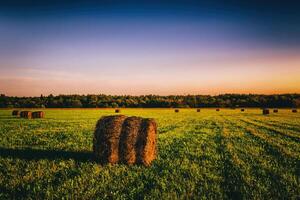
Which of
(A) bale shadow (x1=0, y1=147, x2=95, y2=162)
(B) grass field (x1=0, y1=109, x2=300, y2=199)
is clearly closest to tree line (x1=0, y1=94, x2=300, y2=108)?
(A) bale shadow (x1=0, y1=147, x2=95, y2=162)

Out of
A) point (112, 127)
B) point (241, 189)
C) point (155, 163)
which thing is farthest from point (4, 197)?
point (241, 189)

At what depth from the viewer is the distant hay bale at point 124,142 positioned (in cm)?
887

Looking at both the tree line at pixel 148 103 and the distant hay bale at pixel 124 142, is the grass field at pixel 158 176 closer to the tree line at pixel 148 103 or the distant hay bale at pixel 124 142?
the distant hay bale at pixel 124 142

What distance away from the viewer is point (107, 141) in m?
8.93

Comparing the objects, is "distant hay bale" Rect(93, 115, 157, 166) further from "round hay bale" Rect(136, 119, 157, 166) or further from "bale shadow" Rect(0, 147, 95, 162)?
"bale shadow" Rect(0, 147, 95, 162)

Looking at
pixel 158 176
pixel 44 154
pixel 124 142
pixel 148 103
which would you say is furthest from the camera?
pixel 148 103

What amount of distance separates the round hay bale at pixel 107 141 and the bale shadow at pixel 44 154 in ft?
1.74

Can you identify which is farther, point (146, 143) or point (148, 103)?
point (148, 103)

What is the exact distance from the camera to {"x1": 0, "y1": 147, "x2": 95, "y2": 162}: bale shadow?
9664mm

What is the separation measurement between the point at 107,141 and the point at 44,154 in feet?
9.66

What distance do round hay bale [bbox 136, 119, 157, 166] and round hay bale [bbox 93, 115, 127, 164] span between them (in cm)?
67

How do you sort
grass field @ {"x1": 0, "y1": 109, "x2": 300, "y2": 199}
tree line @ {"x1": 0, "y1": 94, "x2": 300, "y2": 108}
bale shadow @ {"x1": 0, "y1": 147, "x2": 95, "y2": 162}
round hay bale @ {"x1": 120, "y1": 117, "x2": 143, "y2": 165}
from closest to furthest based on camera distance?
grass field @ {"x1": 0, "y1": 109, "x2": 300, "y2": 199} → round hay bale @ {"x1": 120, "y1": 117, "x2": 143, "y2": 165} → bale shadow @ {"x1": 0, "y1": 147, "x2": 95, "y2": 162} → tree line @ {"x1": 0, "y1": 94, "x2": 300, "y2": 108}

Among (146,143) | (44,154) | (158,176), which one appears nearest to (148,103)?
(44,154)

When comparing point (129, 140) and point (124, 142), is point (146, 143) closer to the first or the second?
point (129, 140)
